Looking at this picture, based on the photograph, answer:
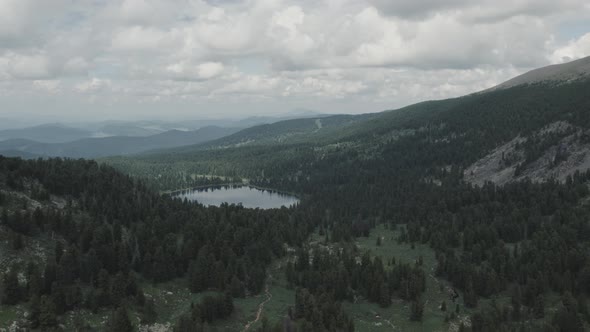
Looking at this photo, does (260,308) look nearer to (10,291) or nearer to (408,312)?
(408,312)

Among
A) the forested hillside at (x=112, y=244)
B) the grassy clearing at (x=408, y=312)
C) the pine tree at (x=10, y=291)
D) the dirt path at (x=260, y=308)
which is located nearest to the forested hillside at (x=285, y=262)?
the pine tree at (x=10, y=291)

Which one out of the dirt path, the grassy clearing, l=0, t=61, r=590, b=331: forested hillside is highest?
l=0, t=61, r=590, b=331: forested hillside

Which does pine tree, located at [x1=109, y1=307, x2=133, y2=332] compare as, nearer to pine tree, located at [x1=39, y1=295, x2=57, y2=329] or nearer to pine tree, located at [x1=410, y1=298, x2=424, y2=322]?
pine tree, located at [x1=39, y1=295, x2=57, y2=329]

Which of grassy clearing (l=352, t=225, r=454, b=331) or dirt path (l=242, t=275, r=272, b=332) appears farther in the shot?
grassy clearing (l=352, t=225, r=454, b=331)

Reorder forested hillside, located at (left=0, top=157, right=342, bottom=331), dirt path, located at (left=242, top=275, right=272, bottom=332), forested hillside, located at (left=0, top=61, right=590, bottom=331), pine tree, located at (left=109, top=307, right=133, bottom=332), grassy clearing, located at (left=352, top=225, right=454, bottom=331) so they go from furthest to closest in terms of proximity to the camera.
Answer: grassy clearing, located at (left=352, top=225, right=454, bottom=331) < dirt path, located at (left=242, top=275, right=272, bottom=332) < forested hillside, located at (left=0, top=61, right=590, bottom=331) < forested hillside, located at (left=0, top=157, right=342, bottom=331) < pine tree, located at (left=109, top=307, right=133, bottom=332)

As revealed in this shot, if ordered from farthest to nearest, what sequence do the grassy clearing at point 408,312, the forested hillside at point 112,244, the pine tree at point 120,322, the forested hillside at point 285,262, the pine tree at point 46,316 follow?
the grassy clearing at point 408,312 → the forested hillside at point 285,262 → the forested hillside at point 112,244 → the pine tree at point 120,322 → the pine tree at point 46,316

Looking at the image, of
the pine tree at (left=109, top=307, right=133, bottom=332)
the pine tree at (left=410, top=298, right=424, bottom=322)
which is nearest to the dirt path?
the pine tree at (left=109, top=307, right=133, bottom=332)

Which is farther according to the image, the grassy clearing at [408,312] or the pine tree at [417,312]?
the pine tree at [417,312]

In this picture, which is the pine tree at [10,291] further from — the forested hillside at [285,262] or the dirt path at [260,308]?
the dirt path at [260,308]

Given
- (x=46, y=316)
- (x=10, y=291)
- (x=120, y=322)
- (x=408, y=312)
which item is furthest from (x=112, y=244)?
(x=408, y=312)

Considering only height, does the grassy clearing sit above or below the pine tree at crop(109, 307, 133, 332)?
below

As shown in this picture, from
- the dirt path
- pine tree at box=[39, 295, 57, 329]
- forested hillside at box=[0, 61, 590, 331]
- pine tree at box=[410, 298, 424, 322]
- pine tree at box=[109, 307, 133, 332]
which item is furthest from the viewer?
pine tree at box=[410, 298, 424, 322]

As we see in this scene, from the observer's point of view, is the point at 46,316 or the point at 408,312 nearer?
Answer: the point at 46,316
